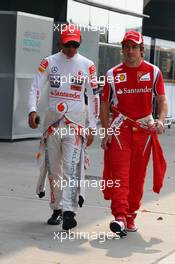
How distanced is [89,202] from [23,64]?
6.79 m

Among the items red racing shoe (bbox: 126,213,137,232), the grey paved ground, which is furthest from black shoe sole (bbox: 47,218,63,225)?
red racing shoe (bbox: 126,213,137,232)

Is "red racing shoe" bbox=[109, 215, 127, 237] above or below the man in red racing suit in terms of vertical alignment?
below

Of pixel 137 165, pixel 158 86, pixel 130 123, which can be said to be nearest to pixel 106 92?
pixel 130 123

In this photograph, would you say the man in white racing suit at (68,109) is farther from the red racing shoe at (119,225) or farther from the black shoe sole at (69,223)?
the red racing shoe at (119,225)

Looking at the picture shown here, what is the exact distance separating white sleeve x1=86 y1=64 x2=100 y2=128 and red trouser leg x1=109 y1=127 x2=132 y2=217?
27 cm

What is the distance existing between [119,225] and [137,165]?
2.08 feet

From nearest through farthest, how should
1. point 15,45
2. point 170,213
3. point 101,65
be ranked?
point 170,213 → point 15,45 → point 101,65

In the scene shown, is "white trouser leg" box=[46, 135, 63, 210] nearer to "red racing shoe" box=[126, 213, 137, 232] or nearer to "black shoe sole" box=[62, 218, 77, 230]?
"black shoe sole" box=[62, 218, 77, 230]

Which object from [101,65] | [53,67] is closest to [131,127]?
[53,67]

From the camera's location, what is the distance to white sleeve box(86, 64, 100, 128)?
7.41m

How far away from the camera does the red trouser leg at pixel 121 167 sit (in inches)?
286

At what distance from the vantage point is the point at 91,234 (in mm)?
7367

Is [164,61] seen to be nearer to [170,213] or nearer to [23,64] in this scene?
[23,64]

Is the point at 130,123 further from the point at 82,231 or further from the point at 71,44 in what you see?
the point at 82,231
